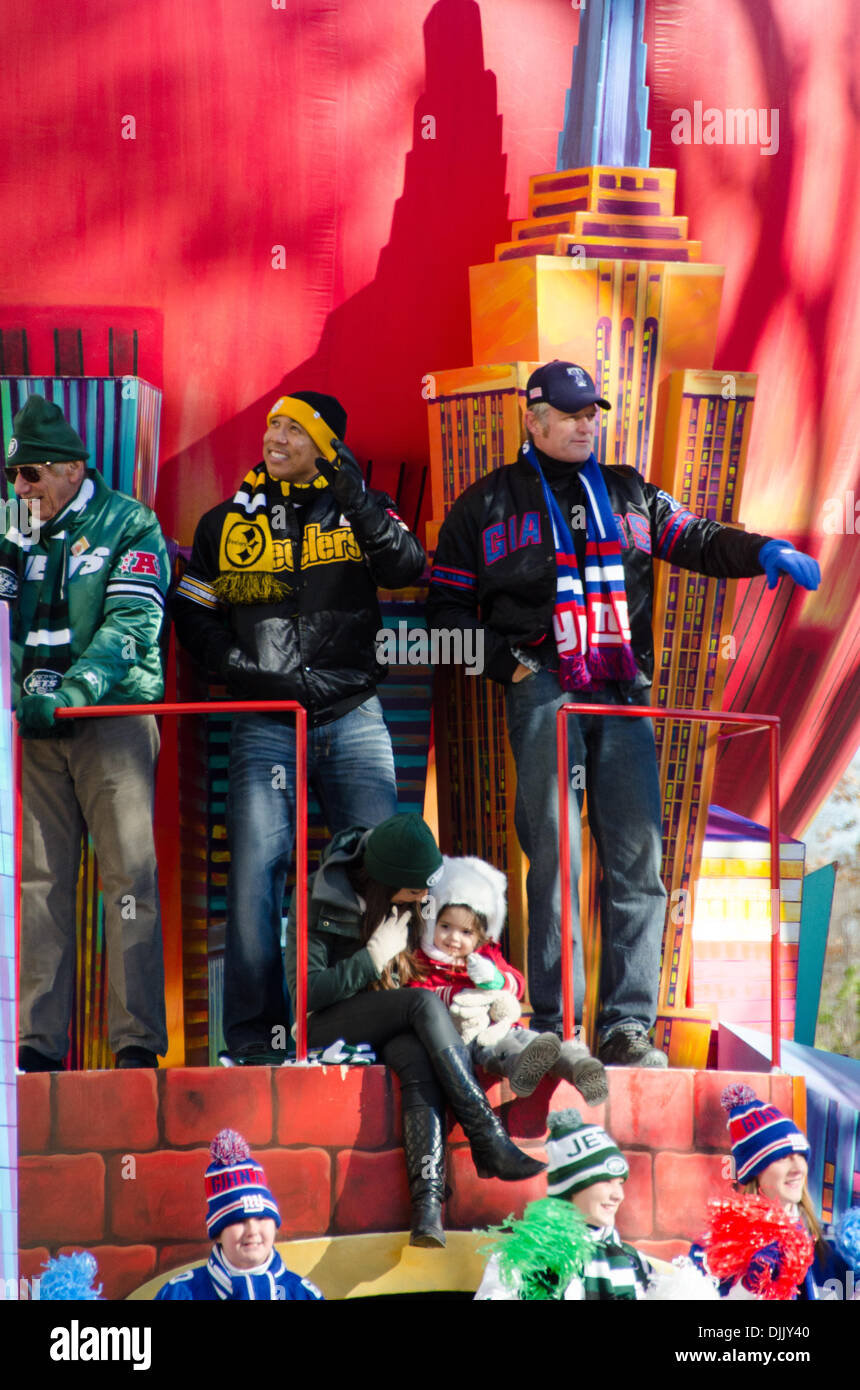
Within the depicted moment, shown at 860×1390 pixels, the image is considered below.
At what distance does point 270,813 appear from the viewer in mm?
5531

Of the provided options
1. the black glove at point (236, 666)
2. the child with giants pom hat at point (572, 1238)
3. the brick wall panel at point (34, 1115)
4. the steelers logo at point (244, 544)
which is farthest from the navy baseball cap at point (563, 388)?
the brick wall panel at point (34, 1115)

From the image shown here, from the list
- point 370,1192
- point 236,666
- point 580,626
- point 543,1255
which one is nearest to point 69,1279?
point 370,1192

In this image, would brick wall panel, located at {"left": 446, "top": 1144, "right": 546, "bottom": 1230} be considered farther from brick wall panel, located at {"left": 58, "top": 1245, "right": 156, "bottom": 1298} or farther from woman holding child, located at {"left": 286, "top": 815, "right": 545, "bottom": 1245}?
brick wall panel, located at {"left": 58, "top": 1245, "right": 156, "bottom": 1298}

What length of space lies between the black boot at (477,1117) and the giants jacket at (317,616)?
1.24 m

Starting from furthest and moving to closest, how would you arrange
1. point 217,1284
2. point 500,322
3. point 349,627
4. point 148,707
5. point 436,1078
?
point 500,322 < point 349,627 < point 148,707 < point 436,1078 < point 217,1284

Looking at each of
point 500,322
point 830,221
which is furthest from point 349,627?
point 830,221

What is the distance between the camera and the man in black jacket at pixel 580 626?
17.6ft

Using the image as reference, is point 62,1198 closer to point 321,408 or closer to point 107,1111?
point 107,1111

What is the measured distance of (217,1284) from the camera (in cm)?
462

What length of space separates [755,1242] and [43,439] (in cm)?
312

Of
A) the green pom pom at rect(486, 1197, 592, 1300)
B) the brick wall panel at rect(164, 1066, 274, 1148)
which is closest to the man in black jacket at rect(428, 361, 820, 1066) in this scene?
the green pom pom at rect(486, 1197, 592, 1300)

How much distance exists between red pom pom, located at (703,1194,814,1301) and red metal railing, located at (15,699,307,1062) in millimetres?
1196
